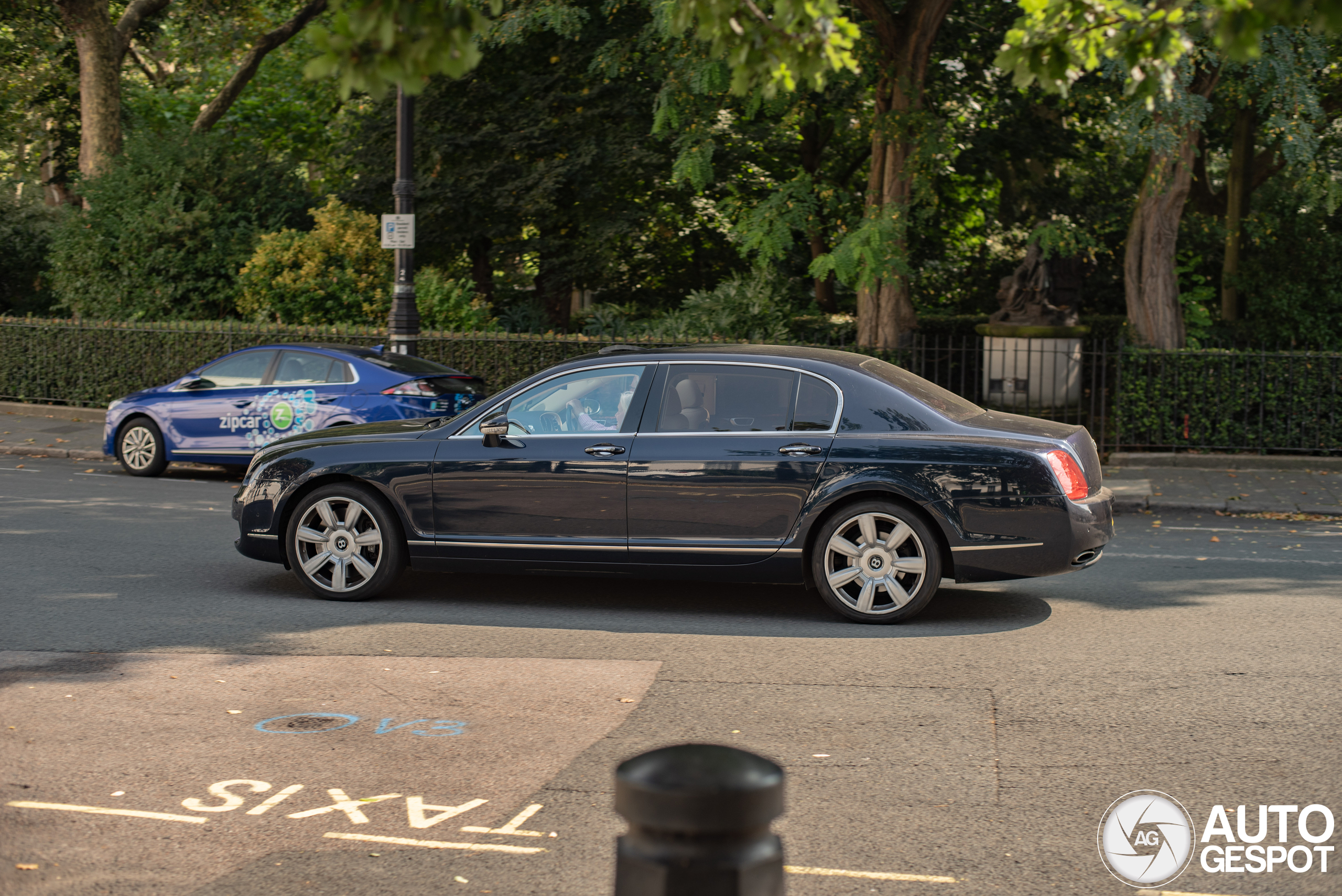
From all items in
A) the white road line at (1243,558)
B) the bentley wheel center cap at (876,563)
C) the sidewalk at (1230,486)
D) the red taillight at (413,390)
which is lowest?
the white road line at (1243,558)

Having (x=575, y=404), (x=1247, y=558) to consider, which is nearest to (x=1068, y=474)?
(x=575, y=404)

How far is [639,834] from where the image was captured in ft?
7.37

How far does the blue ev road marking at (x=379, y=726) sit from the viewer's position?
17.2 ft

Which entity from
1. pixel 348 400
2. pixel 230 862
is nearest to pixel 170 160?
pixel 348 400

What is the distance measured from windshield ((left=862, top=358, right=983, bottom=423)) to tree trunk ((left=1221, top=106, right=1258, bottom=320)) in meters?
17.1

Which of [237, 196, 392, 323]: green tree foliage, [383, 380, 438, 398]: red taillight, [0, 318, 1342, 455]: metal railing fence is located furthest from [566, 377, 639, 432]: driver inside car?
[237, 196, 392, 323]: green tree foliage

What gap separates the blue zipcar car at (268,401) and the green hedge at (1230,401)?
794 cm

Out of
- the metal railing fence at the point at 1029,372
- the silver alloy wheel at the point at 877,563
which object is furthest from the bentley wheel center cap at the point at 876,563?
the metal railing fence at the point at 1029,372

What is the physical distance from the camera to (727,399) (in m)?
7.52

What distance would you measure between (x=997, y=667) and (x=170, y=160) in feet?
67.2

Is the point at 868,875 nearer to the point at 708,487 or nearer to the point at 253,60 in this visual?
the point at 708,487

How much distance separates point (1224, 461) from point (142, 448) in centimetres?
1255

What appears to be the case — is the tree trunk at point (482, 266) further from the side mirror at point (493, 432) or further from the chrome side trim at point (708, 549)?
the chrome side trim at point (708, 549)

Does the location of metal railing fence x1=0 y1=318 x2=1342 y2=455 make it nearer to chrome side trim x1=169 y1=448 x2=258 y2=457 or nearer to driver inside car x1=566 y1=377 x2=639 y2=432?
chrome side trim x1=169 y1=448 x2=258 y2=457
